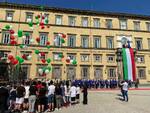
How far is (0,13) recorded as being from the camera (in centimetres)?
3506

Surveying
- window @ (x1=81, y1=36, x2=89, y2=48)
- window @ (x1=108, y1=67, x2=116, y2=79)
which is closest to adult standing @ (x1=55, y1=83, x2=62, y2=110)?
window @ (x1=81, y1=36, x2=89, y2=48)

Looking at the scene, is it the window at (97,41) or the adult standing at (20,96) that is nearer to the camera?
the adult standing at (20,96)

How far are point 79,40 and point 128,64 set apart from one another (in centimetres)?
1068

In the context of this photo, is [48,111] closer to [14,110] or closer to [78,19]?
[14,110]

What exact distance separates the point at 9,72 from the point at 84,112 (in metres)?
22.9

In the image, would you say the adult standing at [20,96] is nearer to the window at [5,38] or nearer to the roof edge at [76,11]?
the window at [5,38]

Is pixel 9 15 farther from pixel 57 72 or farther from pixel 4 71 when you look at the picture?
pixel 57 72

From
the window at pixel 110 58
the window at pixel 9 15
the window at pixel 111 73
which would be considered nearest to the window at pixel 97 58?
the window at pixel 110 58

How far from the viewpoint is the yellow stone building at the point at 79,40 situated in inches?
1371

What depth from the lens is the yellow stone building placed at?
1371 inches

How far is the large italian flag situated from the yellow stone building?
1.18 m

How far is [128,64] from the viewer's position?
3803 centimetres

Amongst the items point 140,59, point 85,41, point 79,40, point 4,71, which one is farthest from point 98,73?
point 4,71

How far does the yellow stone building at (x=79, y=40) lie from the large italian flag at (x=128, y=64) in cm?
118
